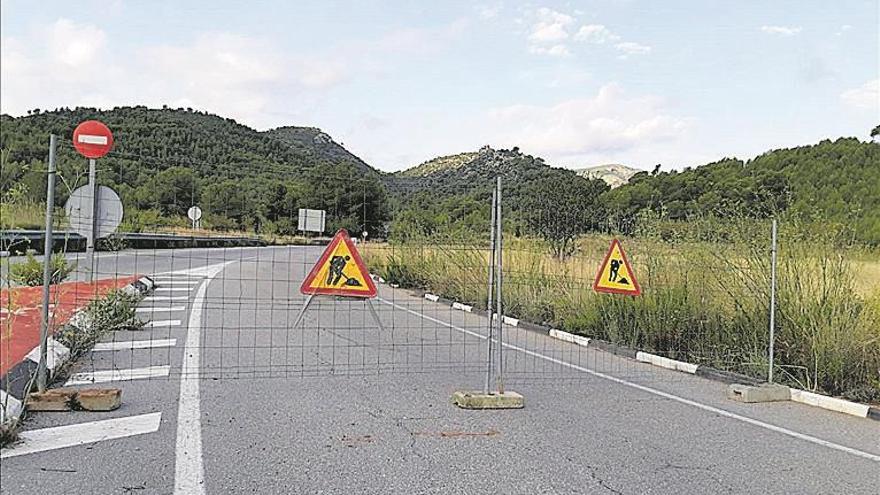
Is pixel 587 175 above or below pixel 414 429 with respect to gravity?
above

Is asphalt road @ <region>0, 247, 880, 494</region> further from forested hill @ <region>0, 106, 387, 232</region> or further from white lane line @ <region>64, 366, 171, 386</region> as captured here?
forested hill @ <region>0, 106, 387, 232</region>

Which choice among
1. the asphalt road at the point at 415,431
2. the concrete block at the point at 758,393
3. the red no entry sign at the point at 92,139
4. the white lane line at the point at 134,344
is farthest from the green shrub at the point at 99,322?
the concrete block at the point at 758,393

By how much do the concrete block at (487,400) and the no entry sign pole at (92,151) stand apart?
466 centimetres

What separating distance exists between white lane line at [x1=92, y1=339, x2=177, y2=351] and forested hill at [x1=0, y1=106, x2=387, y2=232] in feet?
6.07

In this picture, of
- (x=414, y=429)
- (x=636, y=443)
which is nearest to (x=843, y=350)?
(x=636, y=443)

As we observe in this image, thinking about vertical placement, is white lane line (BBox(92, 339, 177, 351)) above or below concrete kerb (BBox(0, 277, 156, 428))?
below

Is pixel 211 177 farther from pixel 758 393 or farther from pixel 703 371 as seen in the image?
pixel 758 393

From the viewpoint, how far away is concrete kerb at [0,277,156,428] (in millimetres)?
6020

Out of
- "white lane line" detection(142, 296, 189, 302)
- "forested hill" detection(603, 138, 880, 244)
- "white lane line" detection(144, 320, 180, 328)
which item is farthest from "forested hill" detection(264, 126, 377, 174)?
"forested hill" detection(603, 138, 880, 244)

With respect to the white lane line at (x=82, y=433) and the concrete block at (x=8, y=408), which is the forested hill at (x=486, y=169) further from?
the concrete block at (x=8, y=408)

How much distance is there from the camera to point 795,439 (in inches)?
279

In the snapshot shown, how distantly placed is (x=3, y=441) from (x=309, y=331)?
7.63m

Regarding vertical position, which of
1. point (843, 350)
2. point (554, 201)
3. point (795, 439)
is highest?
point (554, 201)

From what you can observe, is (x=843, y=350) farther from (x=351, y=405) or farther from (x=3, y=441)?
(x=3, y=441)
